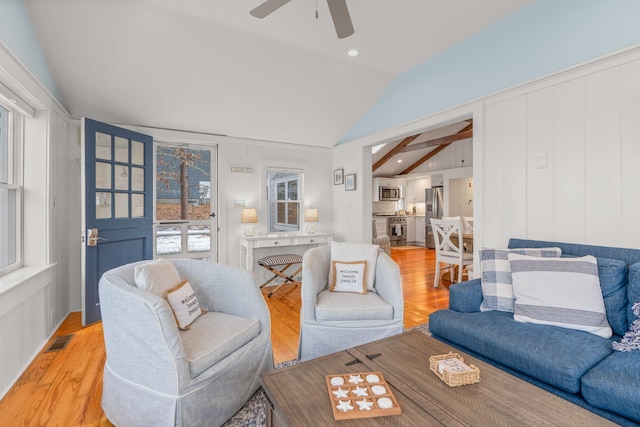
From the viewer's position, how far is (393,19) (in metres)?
2.62

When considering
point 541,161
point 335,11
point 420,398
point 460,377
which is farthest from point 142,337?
point 541,161

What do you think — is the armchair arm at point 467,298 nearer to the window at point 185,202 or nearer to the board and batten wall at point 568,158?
the board and batten wall at point 568,158

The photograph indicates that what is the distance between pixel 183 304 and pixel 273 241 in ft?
7.97

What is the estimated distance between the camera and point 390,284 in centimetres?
243

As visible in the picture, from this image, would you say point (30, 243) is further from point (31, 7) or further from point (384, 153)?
point (384, 153)

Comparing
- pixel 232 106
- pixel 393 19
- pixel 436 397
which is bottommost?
pixel 436 397

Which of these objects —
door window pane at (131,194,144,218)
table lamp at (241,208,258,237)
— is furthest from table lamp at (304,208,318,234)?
door window pane at (131,194,144,218)

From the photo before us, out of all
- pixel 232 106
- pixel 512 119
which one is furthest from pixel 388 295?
pixel 232 106

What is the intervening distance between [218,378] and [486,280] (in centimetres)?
193

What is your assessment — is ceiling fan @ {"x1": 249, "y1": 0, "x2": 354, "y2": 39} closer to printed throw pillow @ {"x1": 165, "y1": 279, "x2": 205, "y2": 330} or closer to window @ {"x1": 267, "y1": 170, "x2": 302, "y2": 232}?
printed throw pillow @ {"x1": 165, "y1": 279, "x2": 205, "y2": 330}

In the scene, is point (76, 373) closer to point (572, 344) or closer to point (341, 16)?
point (341, 16)

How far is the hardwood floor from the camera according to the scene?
1778 millimetres

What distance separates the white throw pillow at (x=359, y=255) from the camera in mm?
2668

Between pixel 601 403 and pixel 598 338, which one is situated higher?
pixel 598 338
